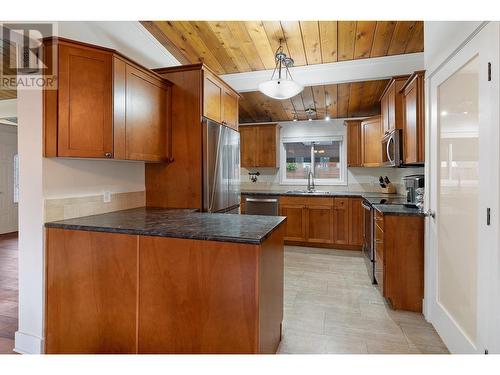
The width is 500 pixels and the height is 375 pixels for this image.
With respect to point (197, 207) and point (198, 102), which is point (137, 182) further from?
point (198, 102)

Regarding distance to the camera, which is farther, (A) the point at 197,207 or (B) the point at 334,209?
(B) the point at 334,209

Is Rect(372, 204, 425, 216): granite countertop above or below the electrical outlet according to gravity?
below

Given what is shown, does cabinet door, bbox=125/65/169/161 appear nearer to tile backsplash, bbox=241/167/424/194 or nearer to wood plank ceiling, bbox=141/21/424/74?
wood plank ceiling, bbox=141/21/424/74

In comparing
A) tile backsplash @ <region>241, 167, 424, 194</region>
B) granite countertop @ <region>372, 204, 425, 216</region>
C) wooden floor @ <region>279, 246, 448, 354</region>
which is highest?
tile backsplash @ <region>241, 167, 424, 194</region>

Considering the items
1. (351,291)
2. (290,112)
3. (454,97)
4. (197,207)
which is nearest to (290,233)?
(351,291)

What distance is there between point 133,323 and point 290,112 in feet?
14.1

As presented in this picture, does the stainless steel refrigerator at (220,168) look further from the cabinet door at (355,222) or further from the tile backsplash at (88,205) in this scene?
the cabinet door at (355,222)

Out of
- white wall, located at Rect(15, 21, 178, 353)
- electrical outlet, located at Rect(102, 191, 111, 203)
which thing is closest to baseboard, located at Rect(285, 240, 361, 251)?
electrical outlet, located at Rect(102, 191, 111, 203)

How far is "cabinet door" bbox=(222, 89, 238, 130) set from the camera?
3.12 metres

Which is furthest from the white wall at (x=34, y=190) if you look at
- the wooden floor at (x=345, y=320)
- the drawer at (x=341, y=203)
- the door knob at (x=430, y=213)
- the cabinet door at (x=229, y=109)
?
the drawer at (x=341, y=203)

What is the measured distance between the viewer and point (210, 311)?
→ 1482 mm

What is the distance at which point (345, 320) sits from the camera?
232 centimetres

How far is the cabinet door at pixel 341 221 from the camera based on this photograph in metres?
4.46
